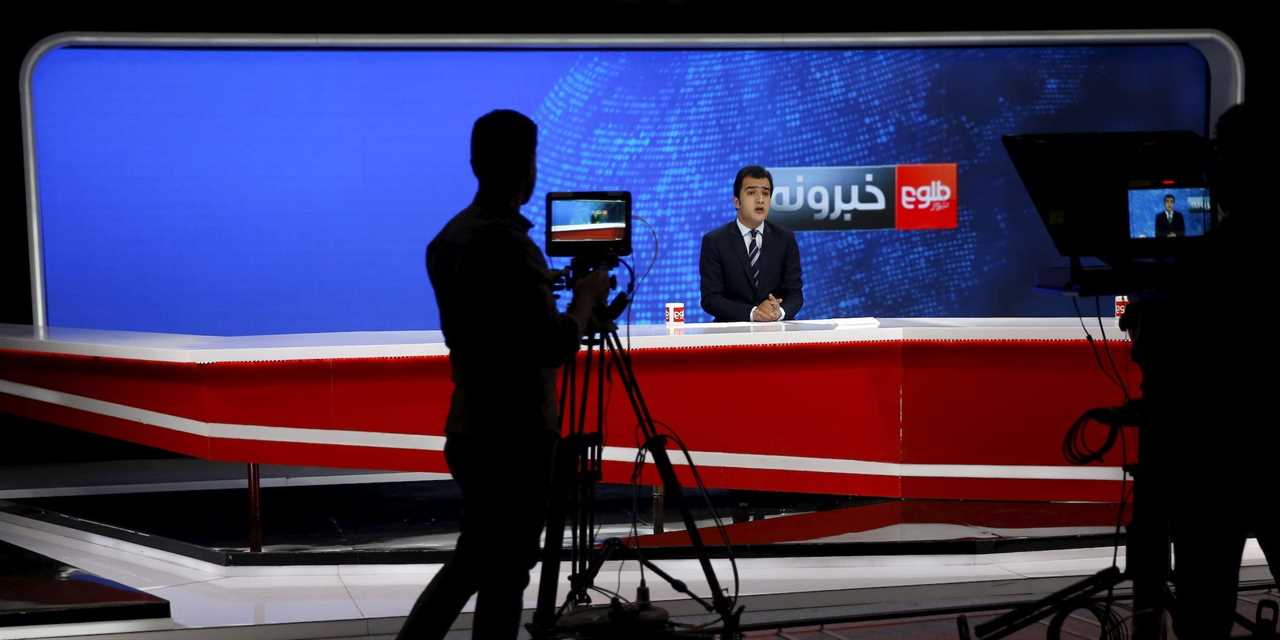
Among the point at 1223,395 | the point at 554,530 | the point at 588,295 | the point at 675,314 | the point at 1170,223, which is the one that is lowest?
the point at 554,530

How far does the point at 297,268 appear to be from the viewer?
647cm

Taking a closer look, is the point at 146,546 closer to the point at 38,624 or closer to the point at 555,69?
the point at 38,624

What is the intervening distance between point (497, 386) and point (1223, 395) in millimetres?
1432

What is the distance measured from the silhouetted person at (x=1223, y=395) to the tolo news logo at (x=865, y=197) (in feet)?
14.4

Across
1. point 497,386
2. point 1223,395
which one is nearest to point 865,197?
point 1223,395

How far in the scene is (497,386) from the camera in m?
2.34

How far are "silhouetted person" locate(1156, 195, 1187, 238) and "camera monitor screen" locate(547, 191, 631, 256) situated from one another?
3.85 ft

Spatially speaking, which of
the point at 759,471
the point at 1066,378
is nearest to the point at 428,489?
the point at 759,471

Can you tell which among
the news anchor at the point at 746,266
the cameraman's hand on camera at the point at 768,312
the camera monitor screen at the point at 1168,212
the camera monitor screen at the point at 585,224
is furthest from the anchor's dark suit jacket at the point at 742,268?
the camera monitor screen at the point at 1168,212

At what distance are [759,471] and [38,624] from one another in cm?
224

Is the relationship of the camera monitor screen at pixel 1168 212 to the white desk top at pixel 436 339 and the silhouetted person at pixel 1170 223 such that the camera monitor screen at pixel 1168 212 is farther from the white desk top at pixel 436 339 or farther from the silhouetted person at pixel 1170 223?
the white desk top at pixel 436 339

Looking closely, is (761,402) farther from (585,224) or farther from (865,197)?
(865,197)

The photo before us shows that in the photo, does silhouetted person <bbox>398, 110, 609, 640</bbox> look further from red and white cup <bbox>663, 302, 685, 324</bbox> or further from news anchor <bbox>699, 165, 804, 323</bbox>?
news anchor <bbox>699, 165, 804, 323</bbox>

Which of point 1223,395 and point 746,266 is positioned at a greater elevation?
point 746,266
